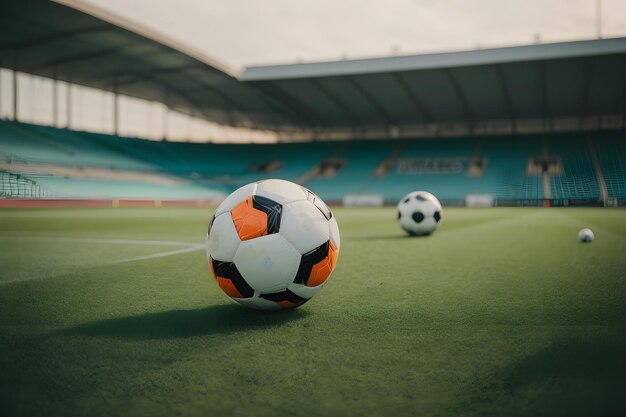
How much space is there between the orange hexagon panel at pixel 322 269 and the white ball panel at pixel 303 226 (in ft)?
0.42

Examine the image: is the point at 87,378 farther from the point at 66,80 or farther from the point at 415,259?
the point at 66,80

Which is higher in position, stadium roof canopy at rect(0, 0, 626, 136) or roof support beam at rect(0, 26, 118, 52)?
roof support beam at rect(0, 26, 118, 52)

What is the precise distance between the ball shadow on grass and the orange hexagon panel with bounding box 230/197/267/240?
0.59 meters

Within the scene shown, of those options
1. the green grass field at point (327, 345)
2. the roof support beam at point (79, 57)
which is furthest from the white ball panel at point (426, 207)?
the roof support beam at point (79, 57)

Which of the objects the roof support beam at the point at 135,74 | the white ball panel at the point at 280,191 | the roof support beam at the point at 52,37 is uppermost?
the roof support beam at the point at 52,37

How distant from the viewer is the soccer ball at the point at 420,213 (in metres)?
9.76

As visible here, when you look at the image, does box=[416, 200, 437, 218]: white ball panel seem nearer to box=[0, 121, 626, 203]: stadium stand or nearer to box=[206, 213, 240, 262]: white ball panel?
box=[206, 213, 240, 262]: white ball panel

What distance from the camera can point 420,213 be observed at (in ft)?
32.1

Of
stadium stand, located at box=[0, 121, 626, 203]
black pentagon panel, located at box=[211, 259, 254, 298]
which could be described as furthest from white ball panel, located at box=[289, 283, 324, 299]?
stadium stand, located at box=[0, 121, 626, 203]

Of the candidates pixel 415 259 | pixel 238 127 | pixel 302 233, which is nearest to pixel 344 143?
pixel 238 127

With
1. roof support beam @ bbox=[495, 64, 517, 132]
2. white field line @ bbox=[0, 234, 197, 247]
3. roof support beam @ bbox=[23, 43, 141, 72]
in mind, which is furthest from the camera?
roof support beam @ bbox=[495, 64, 517, 132]

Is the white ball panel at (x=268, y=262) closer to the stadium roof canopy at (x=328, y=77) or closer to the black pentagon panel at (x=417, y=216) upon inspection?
the black pentagon panel at (x=417, y=216)

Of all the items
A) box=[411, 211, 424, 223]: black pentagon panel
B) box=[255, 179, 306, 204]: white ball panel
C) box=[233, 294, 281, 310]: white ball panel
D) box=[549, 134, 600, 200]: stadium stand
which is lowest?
box=[233, 294, 281, 310]: white ball panel

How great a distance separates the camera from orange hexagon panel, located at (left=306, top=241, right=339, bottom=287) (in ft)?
11.4
